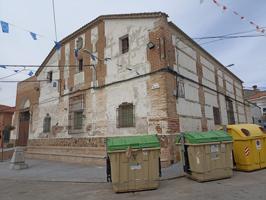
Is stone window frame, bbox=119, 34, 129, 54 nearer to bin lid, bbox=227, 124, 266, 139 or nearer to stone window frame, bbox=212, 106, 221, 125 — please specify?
bin lid, bbox=227, 124, 266, 139

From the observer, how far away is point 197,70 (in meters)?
13.3

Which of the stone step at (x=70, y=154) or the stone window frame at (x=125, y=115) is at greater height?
Answer: the stone window frame at (x=125, y=115)

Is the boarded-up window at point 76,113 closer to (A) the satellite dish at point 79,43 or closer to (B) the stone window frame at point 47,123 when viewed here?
(B) the stone window frame at point 47,123

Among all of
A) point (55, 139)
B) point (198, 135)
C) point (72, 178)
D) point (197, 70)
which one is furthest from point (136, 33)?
point (55, 139)

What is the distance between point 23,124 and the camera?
19047mm

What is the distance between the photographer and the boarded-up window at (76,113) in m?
13.4

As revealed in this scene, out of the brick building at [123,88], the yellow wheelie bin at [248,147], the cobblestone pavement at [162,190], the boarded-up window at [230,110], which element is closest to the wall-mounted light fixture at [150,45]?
the brick building at [123,88]

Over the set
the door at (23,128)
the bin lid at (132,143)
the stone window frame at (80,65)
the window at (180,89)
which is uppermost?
the stone window frame at (80,65)

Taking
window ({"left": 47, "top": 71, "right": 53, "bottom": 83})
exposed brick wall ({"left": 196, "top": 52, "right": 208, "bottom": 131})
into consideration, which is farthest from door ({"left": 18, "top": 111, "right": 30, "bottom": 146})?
exposed brick wall ({"left": 196, "top": 52, "right": 208, "bottom": 131})

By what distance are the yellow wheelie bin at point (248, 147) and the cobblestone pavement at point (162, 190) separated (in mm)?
377

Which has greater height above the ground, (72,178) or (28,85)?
(28,85)

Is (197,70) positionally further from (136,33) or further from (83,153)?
(83,153)

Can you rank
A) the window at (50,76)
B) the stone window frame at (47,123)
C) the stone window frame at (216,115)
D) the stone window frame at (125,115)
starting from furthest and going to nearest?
the window at (50,76) < the stone window frame at (47,123) < the stone window frame at (216,115) < the stone window frame at (125,115)

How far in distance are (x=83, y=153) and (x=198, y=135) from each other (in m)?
7.32
